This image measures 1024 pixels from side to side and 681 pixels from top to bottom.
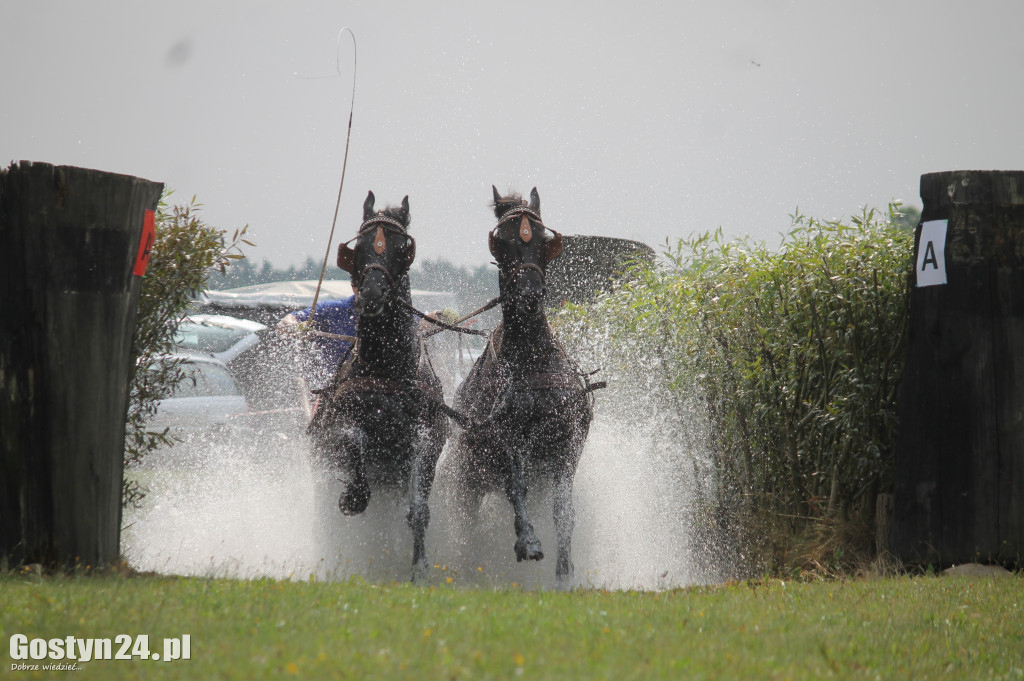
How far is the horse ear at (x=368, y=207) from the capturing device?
259 inches

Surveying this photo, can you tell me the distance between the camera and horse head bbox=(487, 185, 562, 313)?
19.8 feet

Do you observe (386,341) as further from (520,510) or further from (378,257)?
(520,510)

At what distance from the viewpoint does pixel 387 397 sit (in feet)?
20.9

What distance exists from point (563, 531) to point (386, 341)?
1855 millimetres

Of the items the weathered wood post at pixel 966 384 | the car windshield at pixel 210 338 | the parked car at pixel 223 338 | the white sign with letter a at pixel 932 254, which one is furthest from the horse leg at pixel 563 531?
the car windshield at pixel 210 338

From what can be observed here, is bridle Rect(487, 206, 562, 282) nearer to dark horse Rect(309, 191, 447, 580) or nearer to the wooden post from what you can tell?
dark horse Rect(309, 191, 447, 580)

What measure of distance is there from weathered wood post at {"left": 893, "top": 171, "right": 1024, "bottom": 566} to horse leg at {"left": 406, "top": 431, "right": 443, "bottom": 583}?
3155 mm

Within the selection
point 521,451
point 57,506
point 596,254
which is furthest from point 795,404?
point 596,254

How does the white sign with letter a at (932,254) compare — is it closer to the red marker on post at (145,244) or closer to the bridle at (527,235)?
the bridle at (527,235)

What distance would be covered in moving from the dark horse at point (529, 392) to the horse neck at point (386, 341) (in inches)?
26.1

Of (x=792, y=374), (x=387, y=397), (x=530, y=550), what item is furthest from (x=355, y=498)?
(x=792, y=374)

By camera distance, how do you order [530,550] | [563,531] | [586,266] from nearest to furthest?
[530,550]
[563,531]
[586,266]

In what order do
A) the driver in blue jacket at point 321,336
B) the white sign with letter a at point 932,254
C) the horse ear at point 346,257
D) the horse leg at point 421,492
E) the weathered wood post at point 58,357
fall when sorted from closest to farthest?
the weathered wood post at point 58,357, the white sign with letter a at point 932,254, the horse leg at point 421,492, the horse ear at point 346,257, the driver in blue jacket at point 321,336

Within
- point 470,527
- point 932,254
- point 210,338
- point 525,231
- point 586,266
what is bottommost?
point 470,527
